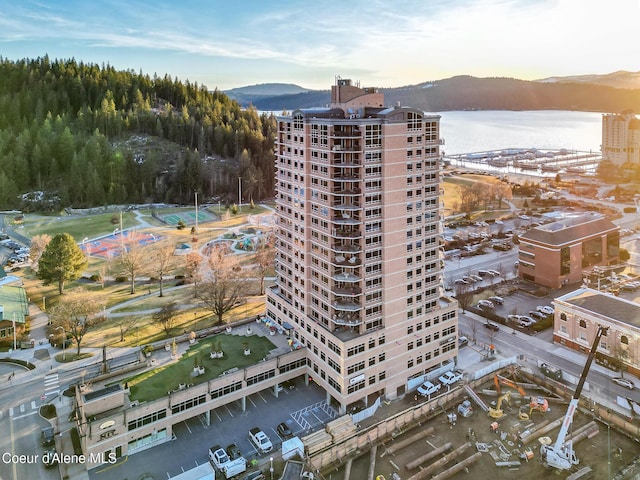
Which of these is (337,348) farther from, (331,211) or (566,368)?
(566,368)

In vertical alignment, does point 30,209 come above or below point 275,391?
above

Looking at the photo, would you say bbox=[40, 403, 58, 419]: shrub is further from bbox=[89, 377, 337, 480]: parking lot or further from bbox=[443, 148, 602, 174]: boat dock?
bbox=[443, 148, 602, 174]: boat dock

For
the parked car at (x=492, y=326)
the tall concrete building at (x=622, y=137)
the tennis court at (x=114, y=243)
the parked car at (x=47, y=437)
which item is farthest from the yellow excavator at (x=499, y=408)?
the tall concrete building at (x=622, y=137)

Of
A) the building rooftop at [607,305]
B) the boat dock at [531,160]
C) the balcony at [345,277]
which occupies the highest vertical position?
the boat dock at [531,160]

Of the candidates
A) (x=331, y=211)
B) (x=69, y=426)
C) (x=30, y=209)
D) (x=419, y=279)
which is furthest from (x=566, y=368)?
(x=30, y=209)

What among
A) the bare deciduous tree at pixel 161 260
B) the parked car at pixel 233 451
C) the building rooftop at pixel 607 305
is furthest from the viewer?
the bare deciduous tree at pixel 161 260

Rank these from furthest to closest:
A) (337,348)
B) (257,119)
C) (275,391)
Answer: (257,119) < (275,391) < (337,348)

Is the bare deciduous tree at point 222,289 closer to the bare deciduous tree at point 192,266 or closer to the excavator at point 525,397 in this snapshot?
the bare deciduous tree at point 192,266
